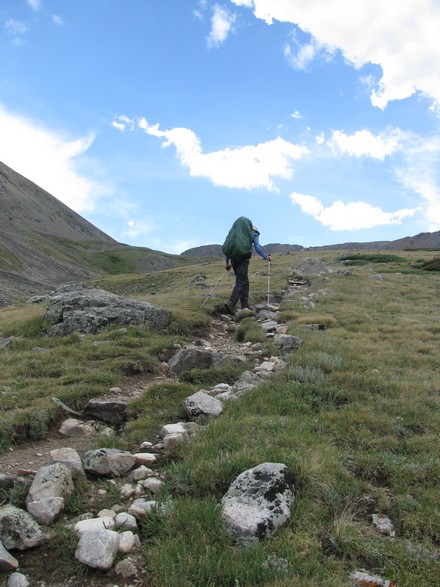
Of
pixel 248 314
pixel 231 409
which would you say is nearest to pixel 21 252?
pixel 248 314

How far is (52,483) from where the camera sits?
15.0 ft

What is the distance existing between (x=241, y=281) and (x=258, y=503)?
1193cm

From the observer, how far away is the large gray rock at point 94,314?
12375mm

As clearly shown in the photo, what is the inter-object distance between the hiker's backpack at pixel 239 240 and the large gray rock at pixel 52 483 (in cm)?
1149

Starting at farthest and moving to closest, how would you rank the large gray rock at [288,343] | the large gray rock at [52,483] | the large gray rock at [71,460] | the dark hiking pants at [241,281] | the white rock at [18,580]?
1. the dark hiking pants at [241,281]
2. the large gray rock at [288,343]
3. the large gray rock at [71,460]
4. the large gray rock at [52,483]
5. the white rock at [18,580]

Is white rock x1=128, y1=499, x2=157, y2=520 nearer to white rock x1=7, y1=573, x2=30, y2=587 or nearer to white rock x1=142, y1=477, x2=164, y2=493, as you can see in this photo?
white rock x1=142, y1=477, x2=164, y2=493

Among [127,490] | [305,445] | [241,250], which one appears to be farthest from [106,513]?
[241,250]

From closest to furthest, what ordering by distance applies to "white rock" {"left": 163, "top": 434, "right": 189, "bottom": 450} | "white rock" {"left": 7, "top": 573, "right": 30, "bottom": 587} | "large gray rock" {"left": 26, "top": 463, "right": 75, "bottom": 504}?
1. "white rock" {"left": 7, "top": 573, "right": 30, "bottom": 587}
2. "large gray rock" {"left": 26, "top": 463, "right": 75, "bottom": 504}
3. "white rock" {"left": 163, "top": 434, "right": 189, "bottom": 450}

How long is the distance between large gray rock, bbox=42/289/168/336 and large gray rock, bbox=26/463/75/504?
7.58m

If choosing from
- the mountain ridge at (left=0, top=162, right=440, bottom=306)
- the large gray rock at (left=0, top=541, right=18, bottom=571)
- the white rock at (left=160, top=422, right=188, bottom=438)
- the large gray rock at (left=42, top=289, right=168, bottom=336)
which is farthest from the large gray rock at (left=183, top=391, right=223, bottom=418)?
the mountain ridge at (left=0, top=162, right=440, bottom=306)

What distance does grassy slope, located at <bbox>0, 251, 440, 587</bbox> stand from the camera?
147 inches

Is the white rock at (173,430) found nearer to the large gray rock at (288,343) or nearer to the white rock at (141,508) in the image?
the white rock at (141,508)

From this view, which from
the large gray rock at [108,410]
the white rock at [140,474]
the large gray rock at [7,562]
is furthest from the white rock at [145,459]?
the large gray rock at [7,562]

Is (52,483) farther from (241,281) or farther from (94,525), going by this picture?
(241,281)
